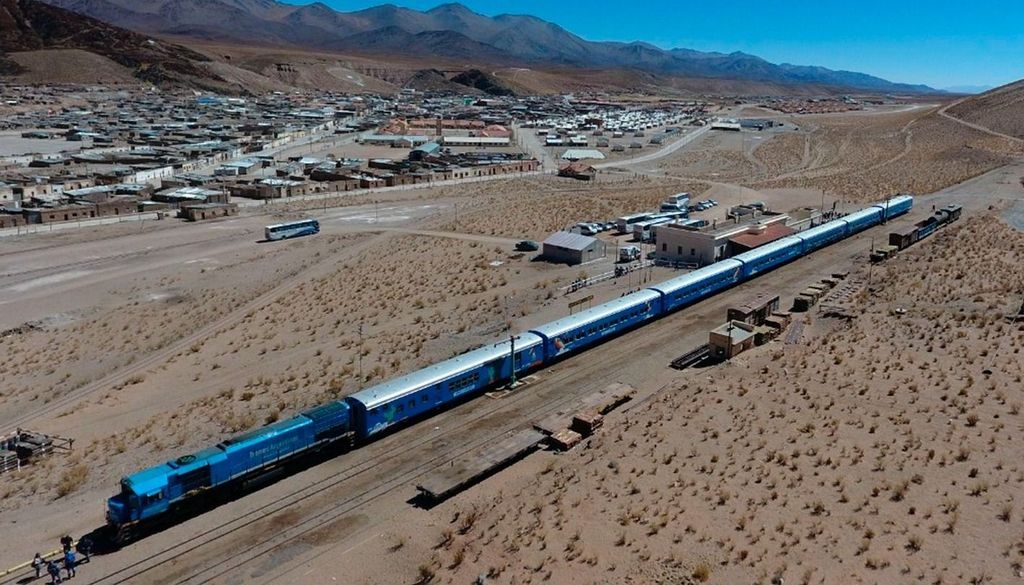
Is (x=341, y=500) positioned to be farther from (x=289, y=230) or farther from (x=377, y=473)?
(x=289, y=230)

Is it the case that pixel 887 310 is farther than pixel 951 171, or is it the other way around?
pixel 951 171

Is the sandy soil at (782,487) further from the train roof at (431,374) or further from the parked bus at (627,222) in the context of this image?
the parked bus at (627,222)

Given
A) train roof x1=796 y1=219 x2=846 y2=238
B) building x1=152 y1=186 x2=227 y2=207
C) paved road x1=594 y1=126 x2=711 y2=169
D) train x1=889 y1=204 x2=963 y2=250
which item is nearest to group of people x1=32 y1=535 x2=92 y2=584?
train roof x1=796 y1=219 x2=846 y2=238

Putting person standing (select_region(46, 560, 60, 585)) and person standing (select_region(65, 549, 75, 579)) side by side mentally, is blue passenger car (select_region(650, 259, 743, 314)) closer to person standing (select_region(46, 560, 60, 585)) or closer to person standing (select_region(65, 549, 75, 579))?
person standing (select_region(65, 549, 75, 579))

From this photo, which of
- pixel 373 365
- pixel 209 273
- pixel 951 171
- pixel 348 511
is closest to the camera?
pixel 348 511

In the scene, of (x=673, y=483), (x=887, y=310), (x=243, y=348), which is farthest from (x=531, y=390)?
(x=887, y=310)

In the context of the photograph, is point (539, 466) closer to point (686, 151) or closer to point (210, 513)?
point (210, 513)

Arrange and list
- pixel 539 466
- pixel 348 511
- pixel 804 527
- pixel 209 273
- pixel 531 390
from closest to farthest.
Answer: pixel 804 527
pixel 348 511
pixel 539 466
pixel 531 390
pixel 209 273

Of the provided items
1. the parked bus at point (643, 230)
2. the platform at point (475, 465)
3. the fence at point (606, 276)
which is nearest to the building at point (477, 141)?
the parked bus at point (643, 230)
